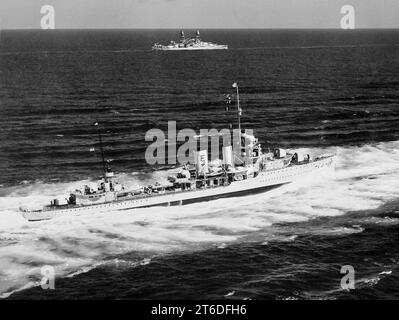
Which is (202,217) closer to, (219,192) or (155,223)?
(155,223)

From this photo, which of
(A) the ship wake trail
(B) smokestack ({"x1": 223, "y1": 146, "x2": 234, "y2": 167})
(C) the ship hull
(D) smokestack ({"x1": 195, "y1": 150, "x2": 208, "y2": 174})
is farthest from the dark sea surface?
(B) smokestack ({"x1": 223, "y1": 146, "x2": 234, "y2": 167})

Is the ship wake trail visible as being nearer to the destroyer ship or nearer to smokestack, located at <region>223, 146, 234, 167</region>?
the destroyer ship

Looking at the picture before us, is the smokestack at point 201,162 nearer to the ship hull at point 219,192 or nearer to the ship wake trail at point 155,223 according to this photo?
the ship hull at point 219,192

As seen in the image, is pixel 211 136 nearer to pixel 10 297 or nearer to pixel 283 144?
pixel 283 144

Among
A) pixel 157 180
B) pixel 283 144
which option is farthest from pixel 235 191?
pixel 283 144

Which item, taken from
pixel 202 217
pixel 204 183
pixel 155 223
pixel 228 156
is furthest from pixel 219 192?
pixel 155 223

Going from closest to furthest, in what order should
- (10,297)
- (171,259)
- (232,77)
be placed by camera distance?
(10,297) < (171,259) < (232,77)
